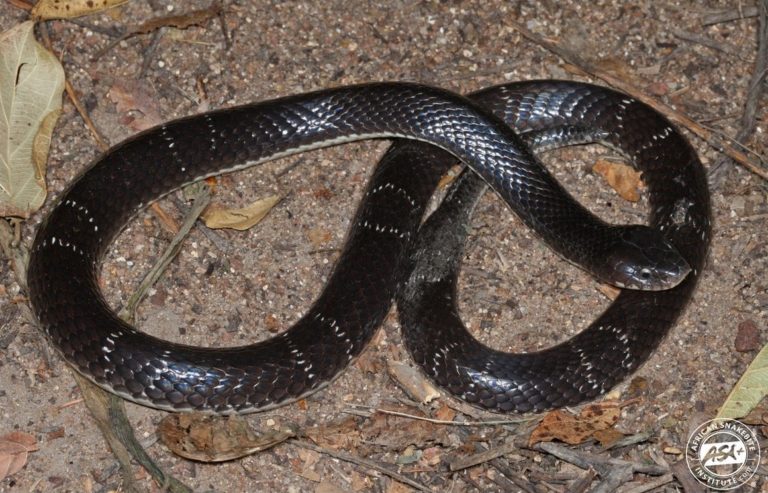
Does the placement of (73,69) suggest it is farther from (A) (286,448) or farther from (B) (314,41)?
Result: (A) (286,448)

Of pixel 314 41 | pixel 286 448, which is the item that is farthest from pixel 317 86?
pixel 286 448

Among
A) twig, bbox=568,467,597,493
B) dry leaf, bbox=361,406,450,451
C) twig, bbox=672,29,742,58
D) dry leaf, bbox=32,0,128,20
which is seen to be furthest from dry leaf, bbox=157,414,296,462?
twig, bbox=672,29,742,58

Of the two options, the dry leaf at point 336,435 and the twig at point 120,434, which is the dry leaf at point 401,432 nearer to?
the dry leaf at point 336,435

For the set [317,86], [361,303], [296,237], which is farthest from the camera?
[317,86]

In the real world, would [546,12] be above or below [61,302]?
above

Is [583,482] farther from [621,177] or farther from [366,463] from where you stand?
[621,177]

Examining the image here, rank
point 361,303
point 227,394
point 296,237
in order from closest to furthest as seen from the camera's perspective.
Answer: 1. point 227,394
2. point 361,303
3. point 296,237

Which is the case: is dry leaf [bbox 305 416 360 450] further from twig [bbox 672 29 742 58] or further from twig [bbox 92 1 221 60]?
twig [bbox 672 29 742 58]
